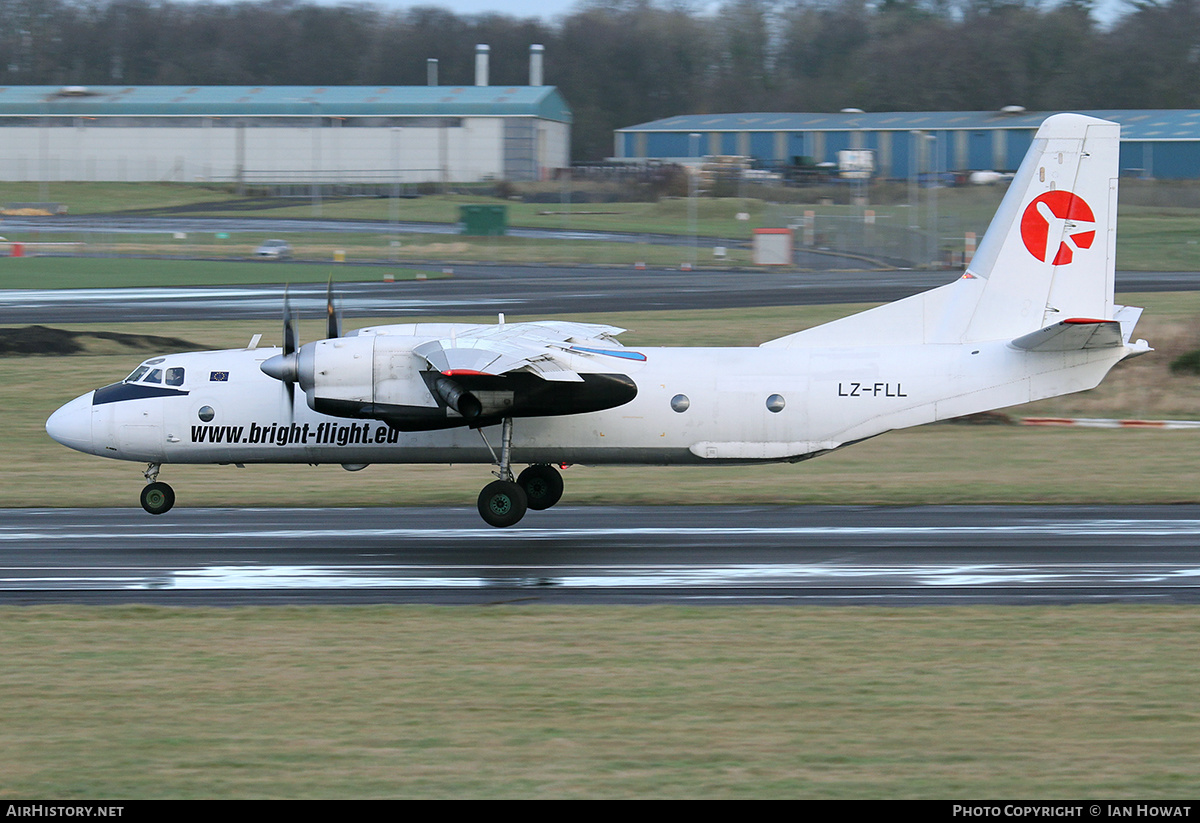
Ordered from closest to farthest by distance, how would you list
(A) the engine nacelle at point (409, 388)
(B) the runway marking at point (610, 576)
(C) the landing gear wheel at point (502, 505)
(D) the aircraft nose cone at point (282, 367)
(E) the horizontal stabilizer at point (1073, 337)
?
(B) the runway marking at point (610, 576), (E) the horizontal stabilizer at point (1073, 337), (A) the engine nacelle at point (409, 388), (D) the aircraft nose cone at point (282, 367), (C) the landing gear wheel at point (502, 505)

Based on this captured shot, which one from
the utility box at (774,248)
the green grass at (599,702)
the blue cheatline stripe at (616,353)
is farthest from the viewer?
the utility box at (774,248)

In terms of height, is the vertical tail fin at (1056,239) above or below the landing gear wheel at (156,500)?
above

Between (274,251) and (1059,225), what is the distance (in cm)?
5368

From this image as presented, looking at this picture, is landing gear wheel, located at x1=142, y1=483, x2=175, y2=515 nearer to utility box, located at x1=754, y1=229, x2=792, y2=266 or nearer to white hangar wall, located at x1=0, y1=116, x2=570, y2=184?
utility box, located at x1=754, y1=229, x2=792, y2=266

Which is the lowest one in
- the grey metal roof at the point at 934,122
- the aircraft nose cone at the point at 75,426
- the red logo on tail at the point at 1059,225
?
the aircraft nose cone at the point at 75,426

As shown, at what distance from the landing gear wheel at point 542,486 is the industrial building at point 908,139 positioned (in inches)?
2640

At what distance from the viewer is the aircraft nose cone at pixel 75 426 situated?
74.2ft

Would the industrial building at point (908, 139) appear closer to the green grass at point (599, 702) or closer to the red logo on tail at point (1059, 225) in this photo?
the red logo on tail at point (1059, 225)

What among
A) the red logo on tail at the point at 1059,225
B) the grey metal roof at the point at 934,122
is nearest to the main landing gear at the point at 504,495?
the red logo on tail at the point at 1059,225

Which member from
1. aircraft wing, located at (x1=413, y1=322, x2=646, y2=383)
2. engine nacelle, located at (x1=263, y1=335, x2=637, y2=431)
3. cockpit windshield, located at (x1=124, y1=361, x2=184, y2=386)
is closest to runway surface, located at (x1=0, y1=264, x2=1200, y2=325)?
cockpit windshield, located at (x1=124, y1=361, x2=184, y2=386)

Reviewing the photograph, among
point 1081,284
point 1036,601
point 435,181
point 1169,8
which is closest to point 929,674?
point 1036,601

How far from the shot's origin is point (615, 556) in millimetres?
19359

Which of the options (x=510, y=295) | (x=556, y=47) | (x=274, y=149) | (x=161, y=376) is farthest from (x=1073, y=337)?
(x=556, y=47)

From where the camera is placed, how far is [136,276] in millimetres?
61219
